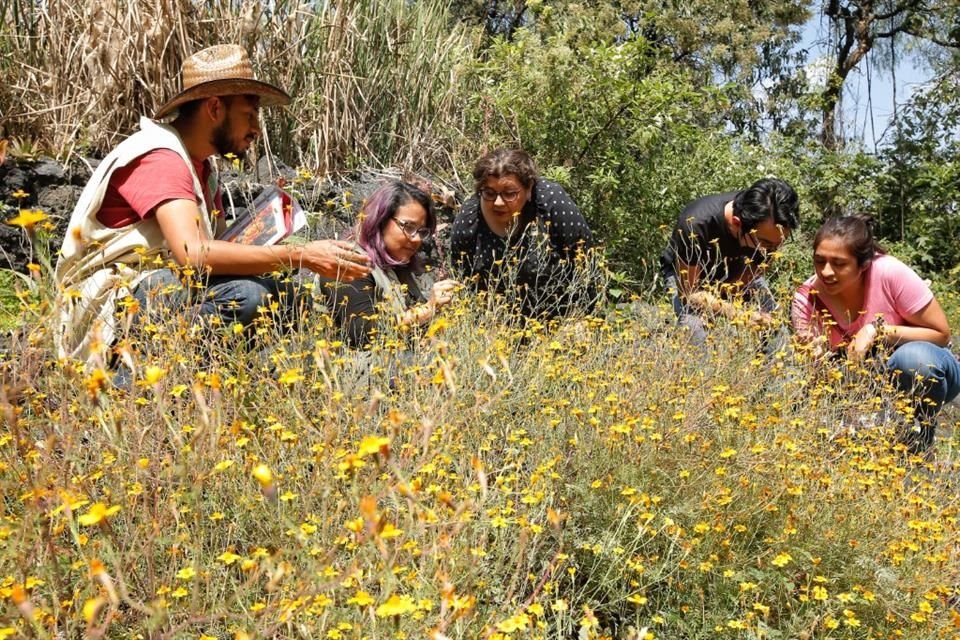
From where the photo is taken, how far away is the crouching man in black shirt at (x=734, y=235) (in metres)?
3.89

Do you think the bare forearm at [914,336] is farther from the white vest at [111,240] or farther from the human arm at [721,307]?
the white vest at [111,240]

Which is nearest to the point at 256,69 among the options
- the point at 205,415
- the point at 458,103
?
the point at 458,103

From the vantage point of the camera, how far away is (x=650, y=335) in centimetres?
318

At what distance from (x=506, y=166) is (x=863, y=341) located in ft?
5.17

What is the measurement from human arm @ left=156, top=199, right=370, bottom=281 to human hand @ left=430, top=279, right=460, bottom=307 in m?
0.39

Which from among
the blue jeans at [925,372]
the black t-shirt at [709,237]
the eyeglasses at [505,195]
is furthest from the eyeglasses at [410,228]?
the blue jeans at [925,372]

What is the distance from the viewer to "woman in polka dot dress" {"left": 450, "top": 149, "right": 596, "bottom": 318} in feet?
12.6

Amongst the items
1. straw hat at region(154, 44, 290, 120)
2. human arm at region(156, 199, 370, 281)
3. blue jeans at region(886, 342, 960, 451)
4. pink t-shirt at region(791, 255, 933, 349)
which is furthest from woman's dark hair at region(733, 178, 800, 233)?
straw hat at region(154, 44, 290, 120)

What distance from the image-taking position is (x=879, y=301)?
12.1 ft

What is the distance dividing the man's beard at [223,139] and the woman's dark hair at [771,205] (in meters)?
2.20

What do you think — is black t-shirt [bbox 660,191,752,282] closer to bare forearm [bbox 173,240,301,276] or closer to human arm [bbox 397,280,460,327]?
human arm [bbox 397,280,460,327]

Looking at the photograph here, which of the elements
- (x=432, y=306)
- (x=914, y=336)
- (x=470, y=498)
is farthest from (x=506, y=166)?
(x=470, y=498)

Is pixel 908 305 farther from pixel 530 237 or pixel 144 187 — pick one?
pixel 144 187

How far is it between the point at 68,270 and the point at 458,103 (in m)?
3.68
